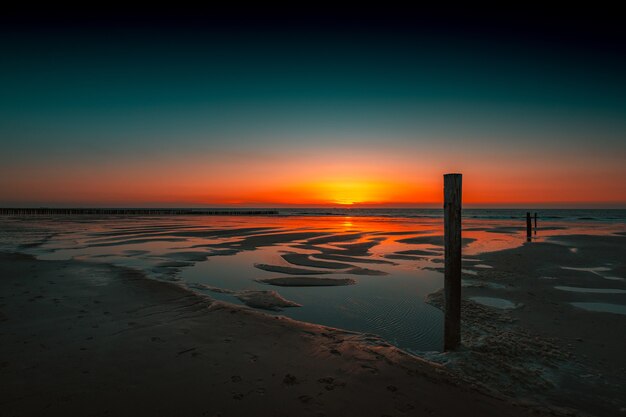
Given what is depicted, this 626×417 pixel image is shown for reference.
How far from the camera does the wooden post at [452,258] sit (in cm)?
660

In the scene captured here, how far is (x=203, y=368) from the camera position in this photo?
18.0 ft

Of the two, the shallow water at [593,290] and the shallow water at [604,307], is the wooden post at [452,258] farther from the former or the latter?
the shallow water at [593,290]

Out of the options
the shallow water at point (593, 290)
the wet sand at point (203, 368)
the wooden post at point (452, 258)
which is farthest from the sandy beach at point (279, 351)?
the wooden post at point (452, 258)

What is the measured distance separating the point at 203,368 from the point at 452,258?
481cm

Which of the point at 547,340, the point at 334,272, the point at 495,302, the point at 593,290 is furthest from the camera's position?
the point at 334,272

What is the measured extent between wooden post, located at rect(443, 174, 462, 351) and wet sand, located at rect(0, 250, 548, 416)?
1.08 m

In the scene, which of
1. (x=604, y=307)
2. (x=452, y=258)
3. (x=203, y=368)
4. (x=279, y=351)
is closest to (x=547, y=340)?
(x=452, y=258)

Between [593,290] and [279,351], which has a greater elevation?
[279,351]

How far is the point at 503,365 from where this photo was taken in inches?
234

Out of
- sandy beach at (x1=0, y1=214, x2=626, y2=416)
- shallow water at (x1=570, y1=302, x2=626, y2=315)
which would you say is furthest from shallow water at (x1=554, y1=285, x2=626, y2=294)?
shallow water at (x1=570, y1=302, x2=626, y2=315)

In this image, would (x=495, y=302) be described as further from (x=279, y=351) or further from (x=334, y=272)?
(x=279, y=351)

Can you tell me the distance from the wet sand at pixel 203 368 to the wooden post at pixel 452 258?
1.08m

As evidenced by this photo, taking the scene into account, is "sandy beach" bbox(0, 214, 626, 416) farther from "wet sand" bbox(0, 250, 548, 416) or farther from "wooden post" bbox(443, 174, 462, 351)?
"wooden post" bbox(443, 174, 462, 351)

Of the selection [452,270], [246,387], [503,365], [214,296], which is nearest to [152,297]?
[214,296]
